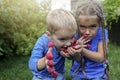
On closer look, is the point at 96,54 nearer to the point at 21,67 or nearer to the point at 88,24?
the point at 88,24

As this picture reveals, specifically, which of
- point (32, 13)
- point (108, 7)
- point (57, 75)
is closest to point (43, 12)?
point (32, 13)

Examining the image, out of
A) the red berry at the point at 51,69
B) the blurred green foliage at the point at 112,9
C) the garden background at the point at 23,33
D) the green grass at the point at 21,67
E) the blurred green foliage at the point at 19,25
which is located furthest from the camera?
the blurred green foliage at the point at 112,9

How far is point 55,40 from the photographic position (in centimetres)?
312

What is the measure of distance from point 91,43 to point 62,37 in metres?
0.55

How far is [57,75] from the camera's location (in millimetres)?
3473

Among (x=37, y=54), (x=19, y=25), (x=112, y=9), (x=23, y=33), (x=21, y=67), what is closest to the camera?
(x=37, y=54)

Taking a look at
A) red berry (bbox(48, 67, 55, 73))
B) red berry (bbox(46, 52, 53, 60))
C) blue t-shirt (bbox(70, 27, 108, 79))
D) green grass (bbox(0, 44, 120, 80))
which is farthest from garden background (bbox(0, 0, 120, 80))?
red berry (bbox(46, 52, 53, 60))

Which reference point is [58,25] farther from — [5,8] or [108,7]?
[108,7]

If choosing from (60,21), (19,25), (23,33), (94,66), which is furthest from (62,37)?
(23,33)

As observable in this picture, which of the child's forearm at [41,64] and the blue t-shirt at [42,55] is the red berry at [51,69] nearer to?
the child's forearm at [41,64]

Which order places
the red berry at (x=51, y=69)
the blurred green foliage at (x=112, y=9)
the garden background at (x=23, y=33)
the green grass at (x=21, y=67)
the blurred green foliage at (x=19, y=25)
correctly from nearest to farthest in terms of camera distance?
the red berry at (x=51, y=69)
the green grass at (x=21, y=67)
the garden background at (x=23, y=33)
the blurred green foliage at (x=19, y=25)
the blurred green foliage at (x=112, y=9)

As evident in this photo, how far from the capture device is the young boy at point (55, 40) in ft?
10.0

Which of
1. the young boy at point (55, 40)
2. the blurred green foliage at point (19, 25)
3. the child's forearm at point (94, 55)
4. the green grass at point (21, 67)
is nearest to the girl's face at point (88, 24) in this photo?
the child's forearm at point (94, 55)

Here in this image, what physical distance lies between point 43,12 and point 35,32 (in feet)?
1.62
